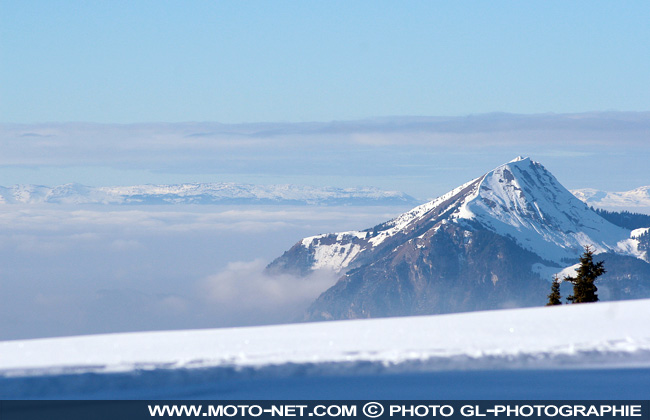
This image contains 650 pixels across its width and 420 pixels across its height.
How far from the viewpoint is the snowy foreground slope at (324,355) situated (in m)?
9.52

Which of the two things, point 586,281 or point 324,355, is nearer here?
point 324,355

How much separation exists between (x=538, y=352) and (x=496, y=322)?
3.52ft

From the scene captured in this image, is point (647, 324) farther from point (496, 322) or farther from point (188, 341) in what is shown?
point (188, 341)

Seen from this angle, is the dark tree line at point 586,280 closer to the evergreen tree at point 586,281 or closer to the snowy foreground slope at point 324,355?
the evergreen tree at point 586,281

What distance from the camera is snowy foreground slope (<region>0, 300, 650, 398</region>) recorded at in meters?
9.52

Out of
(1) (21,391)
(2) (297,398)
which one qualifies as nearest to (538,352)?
(2) (297,398)

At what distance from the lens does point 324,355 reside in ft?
31.9

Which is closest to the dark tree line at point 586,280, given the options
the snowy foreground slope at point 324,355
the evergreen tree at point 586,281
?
the evergreen tree at point 586,281
